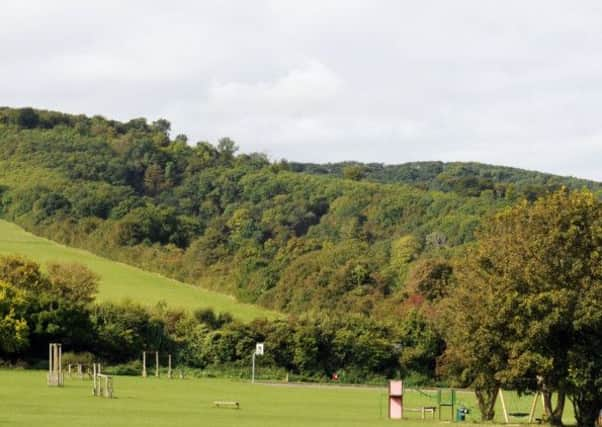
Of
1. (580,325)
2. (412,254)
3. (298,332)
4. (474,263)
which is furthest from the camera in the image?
(412,254)

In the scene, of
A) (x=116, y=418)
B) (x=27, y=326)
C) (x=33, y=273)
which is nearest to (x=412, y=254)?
(x=33, y=273)

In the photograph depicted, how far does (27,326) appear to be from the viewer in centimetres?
7725

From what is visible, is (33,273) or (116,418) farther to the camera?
(33,273)

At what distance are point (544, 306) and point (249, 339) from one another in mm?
47445

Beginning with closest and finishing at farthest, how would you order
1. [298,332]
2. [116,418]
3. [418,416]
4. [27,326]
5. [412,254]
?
[116,418] → [418,416] → [27,326] → [298,332] → [412,254]

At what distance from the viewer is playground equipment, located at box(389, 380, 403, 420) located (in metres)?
45.9

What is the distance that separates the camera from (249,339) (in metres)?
86.9

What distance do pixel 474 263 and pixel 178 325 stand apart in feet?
162

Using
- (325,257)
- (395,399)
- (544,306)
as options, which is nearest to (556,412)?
(544,306)

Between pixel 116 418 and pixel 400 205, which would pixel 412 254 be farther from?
pixel 116 418

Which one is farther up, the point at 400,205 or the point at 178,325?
the point at 400,205

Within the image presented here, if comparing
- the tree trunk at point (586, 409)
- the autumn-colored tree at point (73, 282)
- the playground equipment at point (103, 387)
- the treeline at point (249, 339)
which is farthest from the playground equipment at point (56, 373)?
the autumn-colored tree at point (73, 282)

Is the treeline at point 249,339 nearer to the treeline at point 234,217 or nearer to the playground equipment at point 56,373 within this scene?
the treeline at point 234,217

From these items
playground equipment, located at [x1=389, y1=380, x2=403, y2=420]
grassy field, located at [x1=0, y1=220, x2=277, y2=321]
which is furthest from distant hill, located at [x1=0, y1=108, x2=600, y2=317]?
playground equipment, located at [x1=389, y1=380, x2=403, y2=420]
